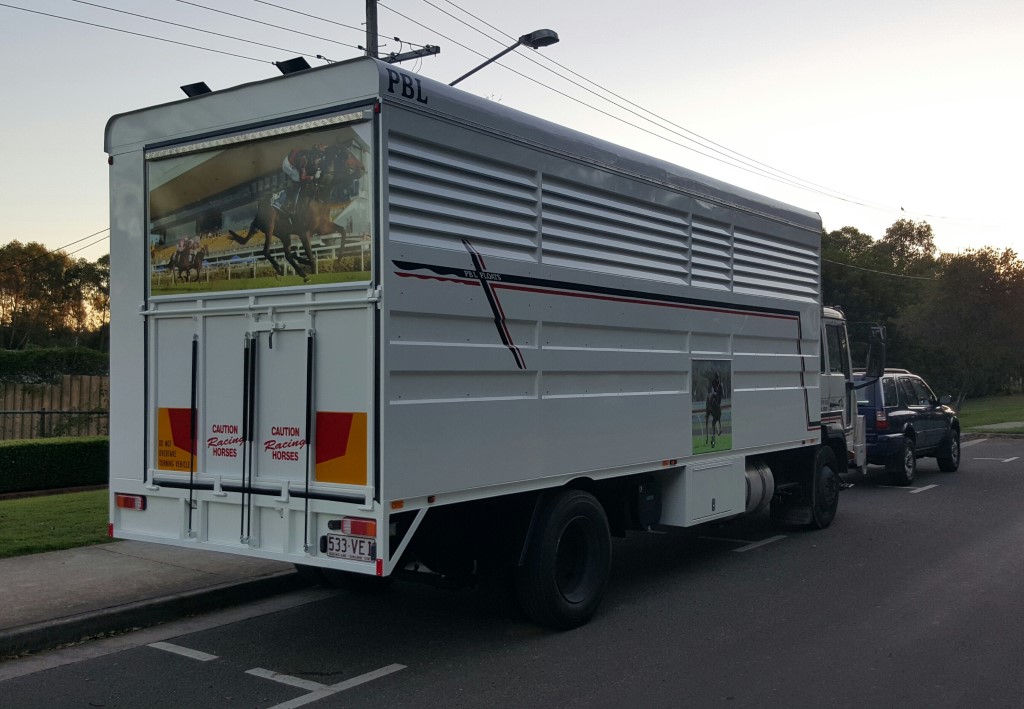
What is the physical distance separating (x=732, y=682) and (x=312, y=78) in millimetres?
4241

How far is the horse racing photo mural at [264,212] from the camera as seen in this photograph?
17.9 ft

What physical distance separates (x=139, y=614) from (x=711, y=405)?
4.85 meters

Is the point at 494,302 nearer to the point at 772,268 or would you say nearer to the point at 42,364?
the point at 772,268

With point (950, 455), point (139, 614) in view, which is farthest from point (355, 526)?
point (950, 455)

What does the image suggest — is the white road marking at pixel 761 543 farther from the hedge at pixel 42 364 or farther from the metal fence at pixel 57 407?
the hedge at pixel 42 364

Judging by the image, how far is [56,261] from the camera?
43719 millimetres

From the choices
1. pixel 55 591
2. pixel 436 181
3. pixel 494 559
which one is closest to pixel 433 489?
pixel 494 559

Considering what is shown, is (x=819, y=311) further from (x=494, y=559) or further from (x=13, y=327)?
(x=13, y=327)

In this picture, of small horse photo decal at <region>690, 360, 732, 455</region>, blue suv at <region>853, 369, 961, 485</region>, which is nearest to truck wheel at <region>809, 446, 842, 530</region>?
small horse photo decal at <region>690, 360, 732, 455</region>

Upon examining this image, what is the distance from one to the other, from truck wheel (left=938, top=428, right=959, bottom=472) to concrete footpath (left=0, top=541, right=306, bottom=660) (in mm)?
12745

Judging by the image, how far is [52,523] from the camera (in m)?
9.71

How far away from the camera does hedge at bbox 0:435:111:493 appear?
12711mm

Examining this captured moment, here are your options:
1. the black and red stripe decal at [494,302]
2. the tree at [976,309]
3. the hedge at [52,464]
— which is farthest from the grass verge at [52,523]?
the tree at [976,309]

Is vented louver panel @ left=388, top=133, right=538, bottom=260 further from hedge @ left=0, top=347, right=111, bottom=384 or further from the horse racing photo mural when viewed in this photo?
hedge @ left=0, top=347, right=111, bottom=384
